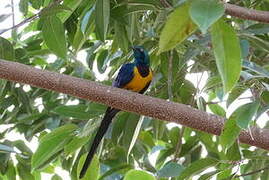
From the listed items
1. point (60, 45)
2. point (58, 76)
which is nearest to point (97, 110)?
point (60, 45)

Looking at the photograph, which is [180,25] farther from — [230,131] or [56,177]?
[56,177]

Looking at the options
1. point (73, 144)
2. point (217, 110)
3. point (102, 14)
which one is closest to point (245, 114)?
point (102, 14)

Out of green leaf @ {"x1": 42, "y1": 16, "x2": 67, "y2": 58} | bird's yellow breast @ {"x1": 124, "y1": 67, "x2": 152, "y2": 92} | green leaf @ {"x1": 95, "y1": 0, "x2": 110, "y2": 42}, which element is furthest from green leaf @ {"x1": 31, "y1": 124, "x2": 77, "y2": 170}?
bird's yellow breast @ {"x1": 124, "y1": 67, "x2": 152, "y2": 92}

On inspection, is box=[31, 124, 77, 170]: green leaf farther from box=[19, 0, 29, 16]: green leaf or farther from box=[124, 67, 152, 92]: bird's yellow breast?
box=[124, 67, 152, 92]: bird's yellow breast

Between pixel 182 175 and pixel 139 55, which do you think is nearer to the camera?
pixel 182 175

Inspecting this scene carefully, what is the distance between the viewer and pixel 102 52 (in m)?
2.61

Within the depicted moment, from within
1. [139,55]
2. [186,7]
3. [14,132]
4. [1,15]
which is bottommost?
[14,132]

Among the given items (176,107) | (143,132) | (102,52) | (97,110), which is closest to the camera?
(176,107)

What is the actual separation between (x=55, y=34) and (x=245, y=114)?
725 mm

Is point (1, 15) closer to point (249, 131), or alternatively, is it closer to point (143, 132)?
point (249, 131)

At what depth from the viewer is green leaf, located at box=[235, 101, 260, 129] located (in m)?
1.34

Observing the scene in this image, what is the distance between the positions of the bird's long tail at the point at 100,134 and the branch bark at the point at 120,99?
534mm

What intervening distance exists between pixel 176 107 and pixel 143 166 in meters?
1.07

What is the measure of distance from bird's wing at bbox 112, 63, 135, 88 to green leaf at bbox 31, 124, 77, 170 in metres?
0.94
